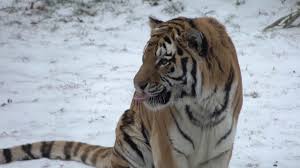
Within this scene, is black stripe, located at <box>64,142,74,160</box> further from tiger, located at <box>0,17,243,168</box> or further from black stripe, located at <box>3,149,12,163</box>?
tiger, located at <box>0,17,243,168</box>

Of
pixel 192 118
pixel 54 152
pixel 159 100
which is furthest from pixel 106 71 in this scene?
pixel 159 100

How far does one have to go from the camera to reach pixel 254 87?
6543 millimetres

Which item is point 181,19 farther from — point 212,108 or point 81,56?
point 81,56

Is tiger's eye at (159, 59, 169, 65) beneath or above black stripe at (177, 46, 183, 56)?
beneath

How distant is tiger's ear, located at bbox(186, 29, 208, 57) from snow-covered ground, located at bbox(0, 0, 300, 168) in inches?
71.9

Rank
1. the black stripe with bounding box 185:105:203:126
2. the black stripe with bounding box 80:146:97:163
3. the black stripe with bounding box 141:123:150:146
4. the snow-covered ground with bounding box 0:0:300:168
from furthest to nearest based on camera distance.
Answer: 1. the snow-covered ground with bounding box 0:0:300:168
2. the black stripe with bounding box 80:146:97:163
3. the black stripe with bounding box 141:123:150:146
4. the black stripe with bounding box 185:105:203:126

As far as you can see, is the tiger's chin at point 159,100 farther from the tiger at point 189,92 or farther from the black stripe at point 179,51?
the black stripe at point 179,51

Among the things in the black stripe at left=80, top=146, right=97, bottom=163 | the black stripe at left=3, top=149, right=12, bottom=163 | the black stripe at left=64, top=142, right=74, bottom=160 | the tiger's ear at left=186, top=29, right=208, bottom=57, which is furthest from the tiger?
the black stripe at left=3, top=149, right=12, bottom=163

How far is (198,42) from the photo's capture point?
293 cm

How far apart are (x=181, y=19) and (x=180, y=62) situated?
34 centimetres

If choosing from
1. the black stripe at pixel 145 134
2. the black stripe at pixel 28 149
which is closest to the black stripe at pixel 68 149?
the black stripe at pixel 28 149

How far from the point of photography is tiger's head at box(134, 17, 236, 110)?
9.73ft

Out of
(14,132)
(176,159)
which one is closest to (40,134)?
(14,132)

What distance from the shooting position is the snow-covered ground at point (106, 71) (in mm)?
5141
